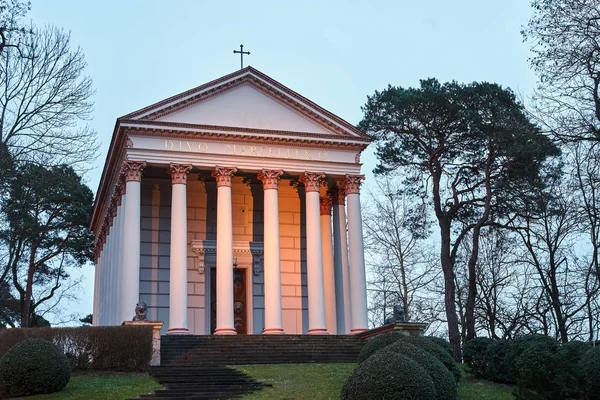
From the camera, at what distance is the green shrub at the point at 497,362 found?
803 inches

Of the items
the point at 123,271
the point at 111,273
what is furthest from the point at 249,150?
the point at 111,273

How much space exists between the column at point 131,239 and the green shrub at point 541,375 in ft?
50.3

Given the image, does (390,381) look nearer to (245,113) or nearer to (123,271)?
(123,271)

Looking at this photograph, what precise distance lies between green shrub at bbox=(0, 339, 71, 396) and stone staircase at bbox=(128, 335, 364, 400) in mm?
2321

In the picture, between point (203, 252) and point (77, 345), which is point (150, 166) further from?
point (77, 345)

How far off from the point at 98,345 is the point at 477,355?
11.2 metres

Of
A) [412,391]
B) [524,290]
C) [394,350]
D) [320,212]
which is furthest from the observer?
[524,290]

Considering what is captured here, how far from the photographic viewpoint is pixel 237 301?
32.8 meters

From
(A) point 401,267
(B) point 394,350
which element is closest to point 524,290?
(A) point 401,267

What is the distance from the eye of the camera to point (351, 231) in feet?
100

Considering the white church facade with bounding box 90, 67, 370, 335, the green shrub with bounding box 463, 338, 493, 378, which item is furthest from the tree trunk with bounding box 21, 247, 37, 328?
the green shrub with bounding box 463, 338, 493, 378

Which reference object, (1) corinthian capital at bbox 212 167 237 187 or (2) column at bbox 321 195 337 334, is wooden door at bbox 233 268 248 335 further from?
(1) corinthian capital at bbox 212 167 237 187

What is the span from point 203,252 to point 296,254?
4.36 metres

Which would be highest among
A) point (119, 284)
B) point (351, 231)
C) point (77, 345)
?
point (351, 231)
